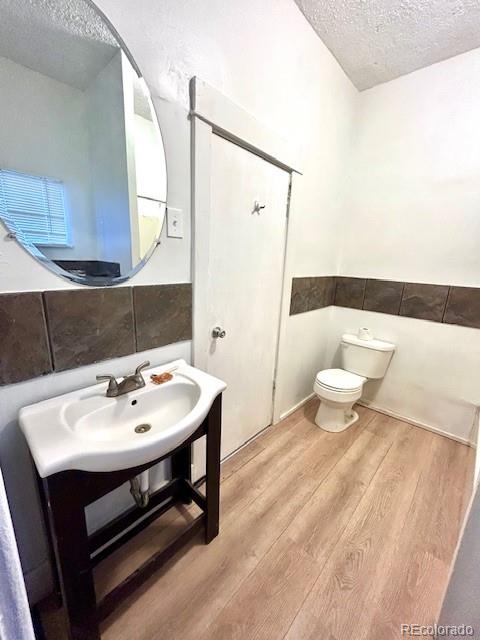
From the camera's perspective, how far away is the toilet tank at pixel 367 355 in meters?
2.08

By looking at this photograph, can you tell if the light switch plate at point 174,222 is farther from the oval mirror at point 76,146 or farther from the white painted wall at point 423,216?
the white painted wall at point 423,216

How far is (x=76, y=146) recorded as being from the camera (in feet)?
2.83

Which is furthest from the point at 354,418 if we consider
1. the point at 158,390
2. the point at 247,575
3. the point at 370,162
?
the point at 370,162

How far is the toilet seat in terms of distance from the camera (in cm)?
187

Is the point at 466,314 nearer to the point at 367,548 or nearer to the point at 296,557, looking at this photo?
the point at 367,548

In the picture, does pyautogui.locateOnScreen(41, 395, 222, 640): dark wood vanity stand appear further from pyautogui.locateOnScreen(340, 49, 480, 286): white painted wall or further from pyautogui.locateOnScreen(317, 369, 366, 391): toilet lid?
pyautogui.locateOnScreen(340, 49, 480, 286): white painted wall

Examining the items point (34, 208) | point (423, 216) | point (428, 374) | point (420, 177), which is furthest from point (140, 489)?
point (420, 177)

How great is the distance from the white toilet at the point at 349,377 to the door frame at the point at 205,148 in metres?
1.05

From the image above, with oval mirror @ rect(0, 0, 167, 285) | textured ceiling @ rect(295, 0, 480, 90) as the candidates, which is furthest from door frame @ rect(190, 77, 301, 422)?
textured ceiling @ rect(295, 0, 480, 90)

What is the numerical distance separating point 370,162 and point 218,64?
4.91ft

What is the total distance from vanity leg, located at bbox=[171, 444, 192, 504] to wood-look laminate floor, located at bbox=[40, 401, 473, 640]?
9 centimetres

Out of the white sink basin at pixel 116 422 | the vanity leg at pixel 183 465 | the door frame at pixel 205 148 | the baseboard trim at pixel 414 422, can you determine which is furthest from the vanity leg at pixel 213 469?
the baseboard trim at pixel 414 422

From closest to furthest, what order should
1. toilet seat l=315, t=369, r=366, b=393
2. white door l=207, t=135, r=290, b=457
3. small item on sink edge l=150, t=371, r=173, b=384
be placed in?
1. small item on sink edge l=150, t=371, r=173, b=384
2. white door l=207, t=135, r=290, b=457
3. toilet seat l=315, t=369, r=366, b=393

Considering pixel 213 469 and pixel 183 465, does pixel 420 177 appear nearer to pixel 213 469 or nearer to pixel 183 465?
pixel 213 469
